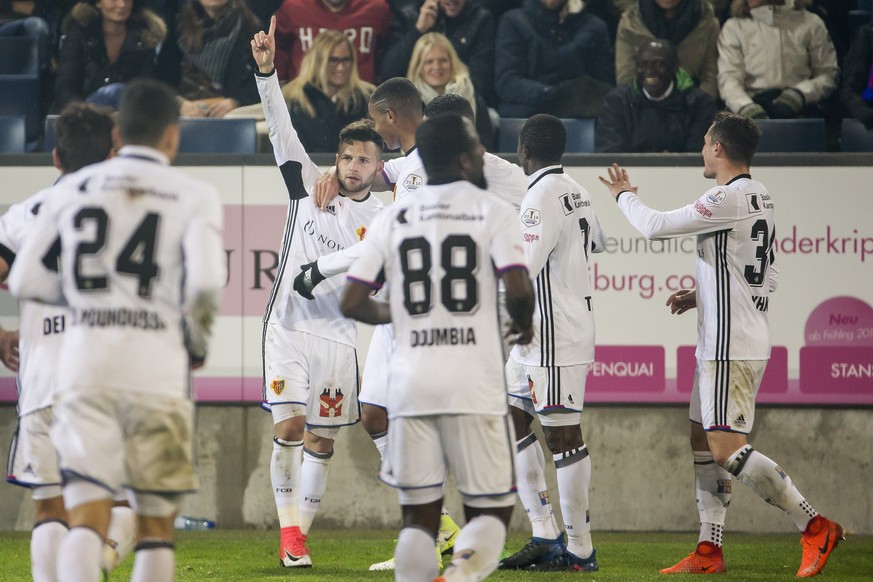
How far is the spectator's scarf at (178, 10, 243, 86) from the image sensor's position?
33.3 ft

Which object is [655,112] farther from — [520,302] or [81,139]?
[81,139]

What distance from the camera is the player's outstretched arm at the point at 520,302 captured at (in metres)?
4.55

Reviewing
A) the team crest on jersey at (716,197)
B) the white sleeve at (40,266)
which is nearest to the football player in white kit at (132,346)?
the white sleeve at (40,266)

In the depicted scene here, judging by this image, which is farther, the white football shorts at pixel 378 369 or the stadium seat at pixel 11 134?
the stadium seat at pixel 11 134

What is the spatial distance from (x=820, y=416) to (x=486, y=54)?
4.02 meters

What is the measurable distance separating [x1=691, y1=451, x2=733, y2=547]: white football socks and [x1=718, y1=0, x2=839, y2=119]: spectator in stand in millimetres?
4063

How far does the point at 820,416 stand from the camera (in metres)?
8.66

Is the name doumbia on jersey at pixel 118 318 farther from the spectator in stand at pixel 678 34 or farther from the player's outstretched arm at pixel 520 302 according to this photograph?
the spectator in stand at pixel 678 34

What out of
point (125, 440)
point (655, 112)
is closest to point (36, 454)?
point (125, 440)

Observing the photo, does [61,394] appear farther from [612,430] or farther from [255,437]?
[612,430]

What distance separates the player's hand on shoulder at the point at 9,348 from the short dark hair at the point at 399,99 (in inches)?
91.9

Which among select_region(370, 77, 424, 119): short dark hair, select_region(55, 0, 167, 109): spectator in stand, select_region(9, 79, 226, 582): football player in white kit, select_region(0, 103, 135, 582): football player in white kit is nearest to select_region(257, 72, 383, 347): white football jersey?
select_region(370, 77, 424, 119): short dark hair

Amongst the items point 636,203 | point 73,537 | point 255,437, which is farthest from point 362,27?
point 73,537

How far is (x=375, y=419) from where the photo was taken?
6777mm
